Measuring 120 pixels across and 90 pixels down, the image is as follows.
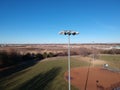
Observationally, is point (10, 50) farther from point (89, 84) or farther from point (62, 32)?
point (62, 32)

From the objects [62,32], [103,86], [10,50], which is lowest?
[103,86]

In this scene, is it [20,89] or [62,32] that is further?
[20,89]

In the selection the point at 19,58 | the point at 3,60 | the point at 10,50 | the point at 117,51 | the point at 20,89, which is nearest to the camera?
the point at 20,89

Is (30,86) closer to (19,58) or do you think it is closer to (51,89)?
(51,89)

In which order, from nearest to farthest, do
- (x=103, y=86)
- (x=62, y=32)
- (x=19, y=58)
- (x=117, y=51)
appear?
(x=62, y=32), (x=103, y=86), (x=19, y=58), (x=117, y=51)

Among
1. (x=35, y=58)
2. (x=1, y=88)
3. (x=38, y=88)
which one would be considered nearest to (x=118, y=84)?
(x=38, y=88)

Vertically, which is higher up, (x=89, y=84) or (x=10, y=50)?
(x=10, y=50)

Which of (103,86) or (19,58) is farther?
Result: (19,58)

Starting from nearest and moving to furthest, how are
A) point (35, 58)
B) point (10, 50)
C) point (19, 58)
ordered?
point (10, 50) < point (19, 58) < point (35, 58)

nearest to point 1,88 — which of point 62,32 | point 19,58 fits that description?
point 62,32

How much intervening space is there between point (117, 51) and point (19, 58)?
4424 centimetres

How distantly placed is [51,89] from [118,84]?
9831 millimetres

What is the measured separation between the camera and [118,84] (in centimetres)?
2089

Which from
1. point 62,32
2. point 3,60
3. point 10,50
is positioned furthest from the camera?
point 10,50
